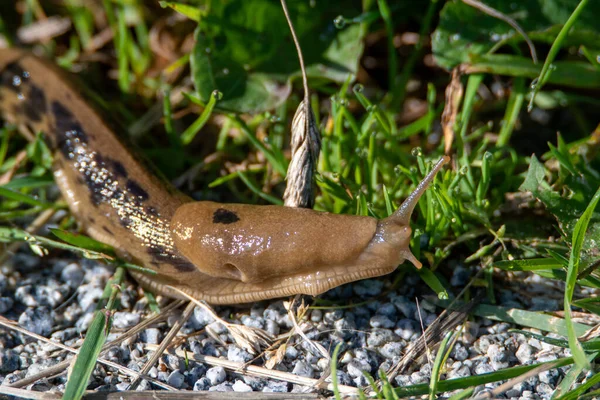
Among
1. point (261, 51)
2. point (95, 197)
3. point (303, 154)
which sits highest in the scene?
point (261, 51)

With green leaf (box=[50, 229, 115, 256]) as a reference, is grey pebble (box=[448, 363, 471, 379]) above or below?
below

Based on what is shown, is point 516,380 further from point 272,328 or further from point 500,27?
point 500,27

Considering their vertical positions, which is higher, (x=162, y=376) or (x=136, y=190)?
(x=136, y=190)

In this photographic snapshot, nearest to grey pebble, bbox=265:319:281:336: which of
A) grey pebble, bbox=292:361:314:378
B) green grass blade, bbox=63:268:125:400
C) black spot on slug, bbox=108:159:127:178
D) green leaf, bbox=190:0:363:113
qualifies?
→ grey pebble, bbox=292:361:314:378

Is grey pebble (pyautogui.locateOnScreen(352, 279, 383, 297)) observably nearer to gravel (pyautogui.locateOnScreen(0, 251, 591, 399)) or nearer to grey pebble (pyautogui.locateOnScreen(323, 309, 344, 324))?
gravel (pyautogui.locateOnScreen(0, 251, 591, 399))

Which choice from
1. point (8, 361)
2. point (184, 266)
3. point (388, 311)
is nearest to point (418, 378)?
point (388, 311)

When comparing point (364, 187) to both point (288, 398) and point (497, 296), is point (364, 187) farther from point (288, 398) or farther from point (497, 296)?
point (288, 398)

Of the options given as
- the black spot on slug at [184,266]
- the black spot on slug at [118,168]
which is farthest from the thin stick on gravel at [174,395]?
the black spot on slug at [118,168]
